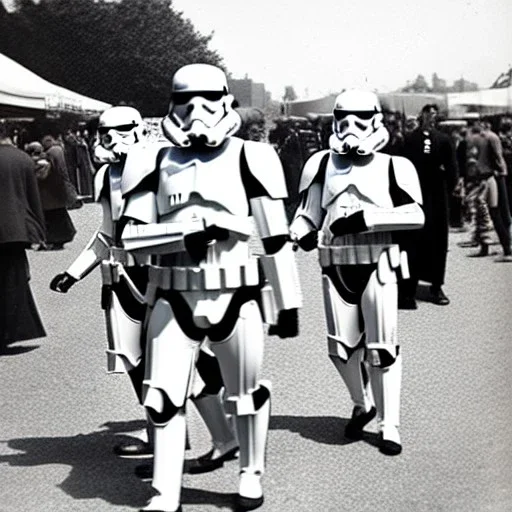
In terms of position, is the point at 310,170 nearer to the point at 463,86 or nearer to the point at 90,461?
the point at 463,86

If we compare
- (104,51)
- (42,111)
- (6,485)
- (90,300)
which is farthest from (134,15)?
(6,485)

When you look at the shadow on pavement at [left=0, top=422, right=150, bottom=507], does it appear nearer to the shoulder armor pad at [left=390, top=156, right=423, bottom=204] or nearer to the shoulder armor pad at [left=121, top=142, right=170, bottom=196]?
the shoulder armor pad at [left=121, top=142, right=170, bottom=196]

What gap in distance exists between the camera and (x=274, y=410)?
10.8 ft

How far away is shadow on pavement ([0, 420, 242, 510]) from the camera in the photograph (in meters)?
3.02

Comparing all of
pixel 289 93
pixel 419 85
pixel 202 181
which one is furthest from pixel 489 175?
pixel 202 181

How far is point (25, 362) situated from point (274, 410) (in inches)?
25.3

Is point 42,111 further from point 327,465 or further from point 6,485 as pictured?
point 327,465

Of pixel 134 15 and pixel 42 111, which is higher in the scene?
pixel 134 15

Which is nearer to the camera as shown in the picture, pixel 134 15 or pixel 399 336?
Result: pixel 134 15

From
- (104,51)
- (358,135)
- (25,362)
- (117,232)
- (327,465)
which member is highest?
(104,51)

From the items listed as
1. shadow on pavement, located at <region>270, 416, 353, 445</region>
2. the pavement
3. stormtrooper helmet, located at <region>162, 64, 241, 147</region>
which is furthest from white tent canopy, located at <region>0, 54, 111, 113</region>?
shadow on pavement, located at <region>270, 416, 353, 445</region>

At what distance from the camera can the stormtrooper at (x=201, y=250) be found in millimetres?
2777

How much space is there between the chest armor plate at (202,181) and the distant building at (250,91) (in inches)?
11.1

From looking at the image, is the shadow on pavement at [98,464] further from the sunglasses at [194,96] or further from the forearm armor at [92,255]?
the sunglasses at [194,96]
